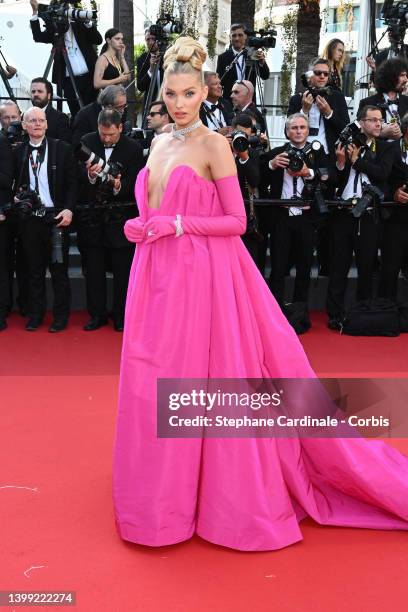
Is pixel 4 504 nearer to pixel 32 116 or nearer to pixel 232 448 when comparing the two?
pixel 232 448

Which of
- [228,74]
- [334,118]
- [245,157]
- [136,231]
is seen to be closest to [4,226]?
[245,157]

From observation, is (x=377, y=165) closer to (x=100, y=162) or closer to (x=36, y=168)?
(x=100, y=162)

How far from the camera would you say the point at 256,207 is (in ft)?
22.2

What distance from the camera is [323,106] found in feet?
23.0

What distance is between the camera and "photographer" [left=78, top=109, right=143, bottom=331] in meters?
6.44

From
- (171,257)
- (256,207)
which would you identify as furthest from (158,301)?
(256,207)

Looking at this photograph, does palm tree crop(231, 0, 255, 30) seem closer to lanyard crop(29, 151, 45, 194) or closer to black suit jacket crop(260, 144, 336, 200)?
black suit jacket crop(260, 144, 336, 200)

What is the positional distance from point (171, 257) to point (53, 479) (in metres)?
1.30

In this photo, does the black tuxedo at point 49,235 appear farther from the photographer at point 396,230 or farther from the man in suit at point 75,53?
the photographer at point 396,230

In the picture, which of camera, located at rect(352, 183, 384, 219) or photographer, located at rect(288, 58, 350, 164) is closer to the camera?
camera, located at rect(352, 183, 384, 219)

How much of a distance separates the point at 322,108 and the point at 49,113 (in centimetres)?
244

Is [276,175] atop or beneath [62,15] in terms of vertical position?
beneath

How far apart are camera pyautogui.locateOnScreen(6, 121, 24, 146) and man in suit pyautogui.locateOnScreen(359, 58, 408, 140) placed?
9.50ft

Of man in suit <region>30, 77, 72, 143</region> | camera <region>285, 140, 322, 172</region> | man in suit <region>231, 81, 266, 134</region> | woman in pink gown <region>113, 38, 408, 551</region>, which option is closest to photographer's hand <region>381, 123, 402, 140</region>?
camera <region>285, 140, 322, 172</region>
